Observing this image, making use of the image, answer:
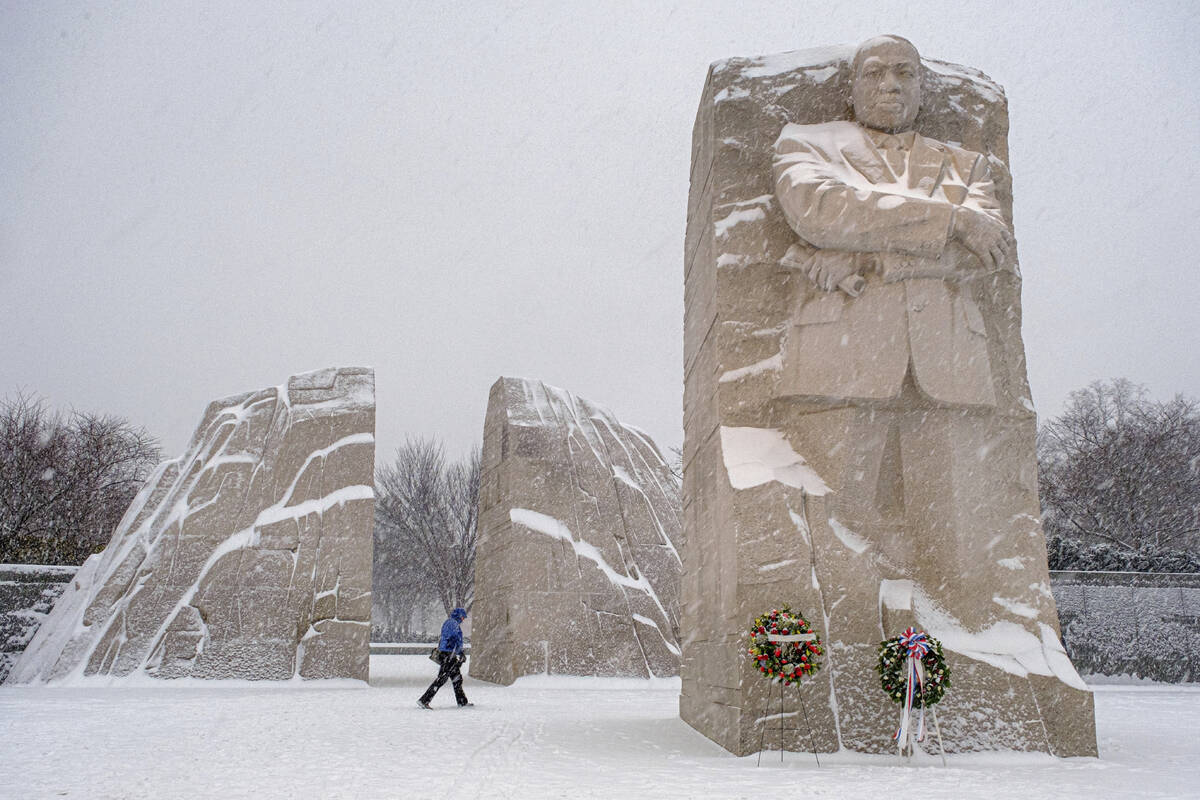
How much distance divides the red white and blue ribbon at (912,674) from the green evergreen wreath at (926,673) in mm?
14

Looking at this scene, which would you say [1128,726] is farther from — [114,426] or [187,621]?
[114,426]

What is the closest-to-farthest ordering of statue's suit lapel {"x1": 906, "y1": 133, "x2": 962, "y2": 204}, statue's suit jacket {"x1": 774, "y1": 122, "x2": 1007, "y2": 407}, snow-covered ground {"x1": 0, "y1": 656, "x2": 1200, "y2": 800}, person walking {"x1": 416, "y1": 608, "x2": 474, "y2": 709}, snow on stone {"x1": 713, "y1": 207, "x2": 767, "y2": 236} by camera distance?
1. snow-covered ground {"x1": 0, "y1": 656, "x2": 1200, "y2": 800}
2. statue's suit jacket {"x1": 774, "y1": 122, "x2": 1007, "y2": 407}
3. statue's suit lapel {"x1": 906, "y1": 133, "x2": 962, "y2": 204}
4. snow on stone {"x1": 713, "y1": 207, "x2": 767, "y2": 236}
5. person walking {"x1": 416, "y1": 608, "x2": 474, "y2": 709}

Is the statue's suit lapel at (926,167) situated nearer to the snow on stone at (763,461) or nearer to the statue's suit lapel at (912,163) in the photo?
the statue's suit lapel at (912,163)

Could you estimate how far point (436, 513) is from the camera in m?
29.6

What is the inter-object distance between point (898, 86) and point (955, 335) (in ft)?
5.15

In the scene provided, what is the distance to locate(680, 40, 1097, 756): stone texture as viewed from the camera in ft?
16.1

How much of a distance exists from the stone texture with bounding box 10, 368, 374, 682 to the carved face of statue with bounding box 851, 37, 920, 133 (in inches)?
307

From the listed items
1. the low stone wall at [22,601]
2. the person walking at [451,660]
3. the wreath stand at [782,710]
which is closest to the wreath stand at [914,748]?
the wreath stand at [782,710]

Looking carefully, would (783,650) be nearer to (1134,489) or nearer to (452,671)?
(452,671)

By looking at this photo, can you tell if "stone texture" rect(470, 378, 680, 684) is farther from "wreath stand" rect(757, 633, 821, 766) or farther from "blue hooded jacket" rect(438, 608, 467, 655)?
"wreath stand" rect(757, 633, 821, 766)

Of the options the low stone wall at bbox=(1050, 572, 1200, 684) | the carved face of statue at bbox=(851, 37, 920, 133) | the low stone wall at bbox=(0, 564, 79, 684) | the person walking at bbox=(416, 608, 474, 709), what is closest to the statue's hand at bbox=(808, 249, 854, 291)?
the carved face of statue at bbox=(851, 37, 920, 133)

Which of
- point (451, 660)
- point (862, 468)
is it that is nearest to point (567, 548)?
point (451, 660)

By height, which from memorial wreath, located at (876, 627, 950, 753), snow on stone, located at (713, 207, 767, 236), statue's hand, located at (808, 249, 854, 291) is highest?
snow on stone, located at (713, 207, 767, 236)

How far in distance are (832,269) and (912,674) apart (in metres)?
2.25
